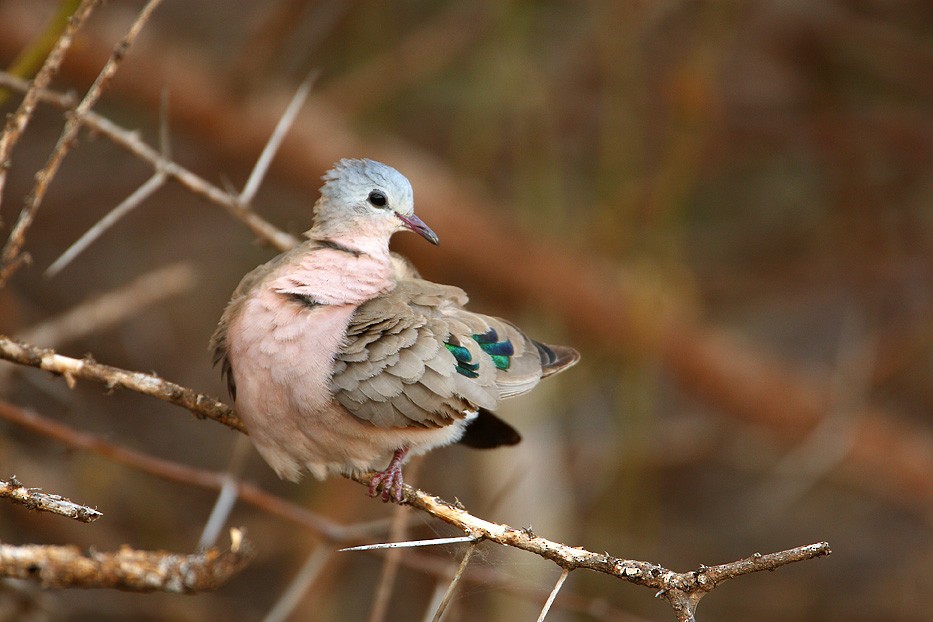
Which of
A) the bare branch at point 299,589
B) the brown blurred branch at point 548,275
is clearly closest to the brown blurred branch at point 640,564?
the bare branch at point 299,589

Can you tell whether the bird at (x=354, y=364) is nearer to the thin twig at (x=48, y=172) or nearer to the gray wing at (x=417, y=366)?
the gray wing at (x=417, y=366)

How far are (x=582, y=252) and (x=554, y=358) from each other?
266cm

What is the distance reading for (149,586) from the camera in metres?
1.42

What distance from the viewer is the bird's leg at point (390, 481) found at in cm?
226

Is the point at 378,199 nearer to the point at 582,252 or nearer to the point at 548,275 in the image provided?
the point at 548,275

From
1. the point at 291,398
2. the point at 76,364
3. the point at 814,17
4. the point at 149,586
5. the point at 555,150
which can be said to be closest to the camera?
the point at 149,586

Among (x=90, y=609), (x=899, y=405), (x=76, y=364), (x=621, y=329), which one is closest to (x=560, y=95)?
(x=621, y=329)

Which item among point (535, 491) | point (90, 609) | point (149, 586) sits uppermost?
point (535, 491)

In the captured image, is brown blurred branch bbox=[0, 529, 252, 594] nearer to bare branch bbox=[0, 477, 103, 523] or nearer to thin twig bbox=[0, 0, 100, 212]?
bare branch bbox=[0, 477, 103, 523]

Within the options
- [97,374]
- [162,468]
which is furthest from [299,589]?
[97,374]

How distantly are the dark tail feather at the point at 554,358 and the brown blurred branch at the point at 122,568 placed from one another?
3.94 ft

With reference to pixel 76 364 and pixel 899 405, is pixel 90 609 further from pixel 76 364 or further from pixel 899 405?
pixel 899 405

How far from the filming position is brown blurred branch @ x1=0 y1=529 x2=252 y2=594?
4.44 feet

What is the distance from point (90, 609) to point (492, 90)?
10.6 feet
